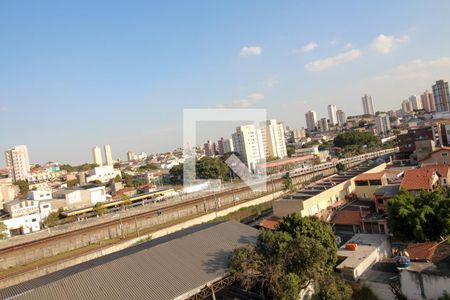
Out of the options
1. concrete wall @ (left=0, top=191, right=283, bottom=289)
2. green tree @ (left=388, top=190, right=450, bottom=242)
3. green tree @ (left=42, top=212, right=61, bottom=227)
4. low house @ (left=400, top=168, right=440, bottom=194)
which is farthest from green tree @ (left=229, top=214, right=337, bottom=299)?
green tree @ (left=42, top=212, right=61, bottom=227)

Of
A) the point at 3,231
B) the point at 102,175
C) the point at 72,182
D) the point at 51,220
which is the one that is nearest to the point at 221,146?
the point at 102,175

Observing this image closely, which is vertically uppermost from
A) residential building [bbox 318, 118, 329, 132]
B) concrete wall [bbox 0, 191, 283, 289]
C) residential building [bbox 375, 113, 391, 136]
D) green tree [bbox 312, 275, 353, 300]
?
residential building [bbox 318, 118, 329, 132]

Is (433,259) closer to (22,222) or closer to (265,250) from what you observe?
(265,250)

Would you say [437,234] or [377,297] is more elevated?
[437,234]

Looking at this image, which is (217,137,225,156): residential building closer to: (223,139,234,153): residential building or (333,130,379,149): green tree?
(223,139,234,153): residential building

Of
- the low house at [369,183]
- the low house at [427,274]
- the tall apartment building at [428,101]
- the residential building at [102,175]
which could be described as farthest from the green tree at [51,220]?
the tall apartment building at [428,101]

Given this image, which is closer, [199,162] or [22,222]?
[22,222]

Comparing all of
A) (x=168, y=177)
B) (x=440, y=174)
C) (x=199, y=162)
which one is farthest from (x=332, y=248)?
(x=168, y=177)
